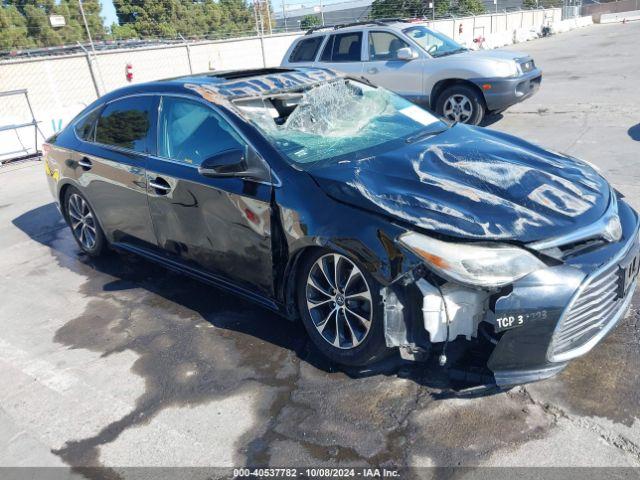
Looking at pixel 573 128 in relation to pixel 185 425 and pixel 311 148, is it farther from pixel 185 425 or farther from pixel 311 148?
pixel 185 425

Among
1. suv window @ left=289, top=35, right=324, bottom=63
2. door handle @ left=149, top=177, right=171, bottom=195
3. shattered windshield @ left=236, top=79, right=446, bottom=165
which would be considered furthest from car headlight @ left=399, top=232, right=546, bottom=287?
suv window @ left=289, top=35, right=324, bottom=63

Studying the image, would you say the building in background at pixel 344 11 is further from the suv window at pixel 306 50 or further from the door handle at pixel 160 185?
the door handle at pixel 160 185

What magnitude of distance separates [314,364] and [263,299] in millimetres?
550

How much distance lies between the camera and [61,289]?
495 centimetres

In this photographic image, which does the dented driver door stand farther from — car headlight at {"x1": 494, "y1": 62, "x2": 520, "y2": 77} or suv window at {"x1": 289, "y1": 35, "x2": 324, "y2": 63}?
suv window at {"x1": 289, "y1": 35, "x2": 324, "y2": 63}

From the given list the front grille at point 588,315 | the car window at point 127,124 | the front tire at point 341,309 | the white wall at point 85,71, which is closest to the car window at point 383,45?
the car window at point 127,124

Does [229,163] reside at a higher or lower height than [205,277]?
higher

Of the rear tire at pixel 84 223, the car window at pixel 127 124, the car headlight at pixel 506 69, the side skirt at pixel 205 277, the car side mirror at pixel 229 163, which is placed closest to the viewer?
the car side mirror at pixel 229 163

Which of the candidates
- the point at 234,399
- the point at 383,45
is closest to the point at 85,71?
Result: the point at 383,45

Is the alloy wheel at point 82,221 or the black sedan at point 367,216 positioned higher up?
the black sedan at point 367,216

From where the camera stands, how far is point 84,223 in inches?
211

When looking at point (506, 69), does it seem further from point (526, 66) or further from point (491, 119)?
point (491, 119)

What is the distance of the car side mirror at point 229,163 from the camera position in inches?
133

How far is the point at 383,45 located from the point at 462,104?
177 cm
